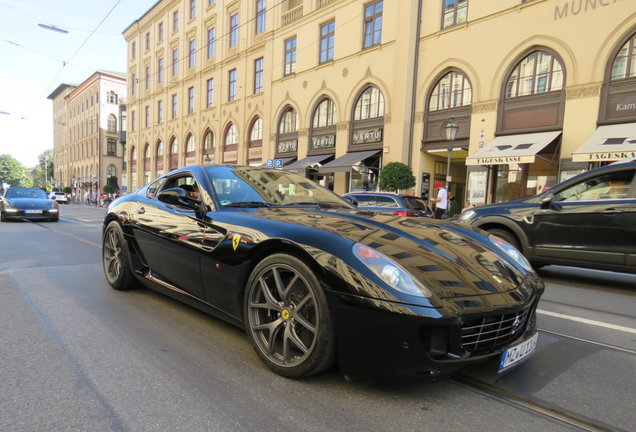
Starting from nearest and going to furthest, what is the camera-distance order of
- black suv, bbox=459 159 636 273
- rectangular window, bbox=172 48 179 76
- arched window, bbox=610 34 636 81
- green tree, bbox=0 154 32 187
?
black suv, bbox=459 159 636 273 → arched window, bbox=610 34 636 81 → rectangular window, bbox=172 48 179 76 → green tree, bbox=0 154 32 187

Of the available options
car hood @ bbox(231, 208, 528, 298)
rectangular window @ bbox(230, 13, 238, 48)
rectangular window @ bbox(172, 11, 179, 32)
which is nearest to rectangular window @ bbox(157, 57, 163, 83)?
rectangular window @ bbox(172, 11, 179, 32)

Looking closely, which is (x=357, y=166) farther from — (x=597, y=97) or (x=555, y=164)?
(x=597, y=97)

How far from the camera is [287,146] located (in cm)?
2508

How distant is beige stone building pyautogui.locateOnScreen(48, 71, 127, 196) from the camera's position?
194ft

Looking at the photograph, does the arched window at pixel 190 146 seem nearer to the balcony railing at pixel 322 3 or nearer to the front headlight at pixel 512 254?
the balcony railing at pixel 322 3

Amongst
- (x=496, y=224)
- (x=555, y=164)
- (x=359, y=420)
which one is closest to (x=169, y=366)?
(x=359, y=420)

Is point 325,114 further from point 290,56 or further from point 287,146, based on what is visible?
point 290,56

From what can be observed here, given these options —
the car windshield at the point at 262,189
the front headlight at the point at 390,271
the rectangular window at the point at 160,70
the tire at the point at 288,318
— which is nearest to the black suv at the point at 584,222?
the car windshield at the point at 262,189

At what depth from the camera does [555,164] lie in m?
13.8

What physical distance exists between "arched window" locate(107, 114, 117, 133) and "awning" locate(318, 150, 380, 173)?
5233 cm

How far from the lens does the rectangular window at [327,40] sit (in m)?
22.0

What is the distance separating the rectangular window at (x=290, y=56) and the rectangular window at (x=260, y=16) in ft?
13.1

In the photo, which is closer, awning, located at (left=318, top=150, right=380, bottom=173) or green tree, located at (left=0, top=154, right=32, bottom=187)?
awning, located at (left=318, top=150, right=380, bottom=173)

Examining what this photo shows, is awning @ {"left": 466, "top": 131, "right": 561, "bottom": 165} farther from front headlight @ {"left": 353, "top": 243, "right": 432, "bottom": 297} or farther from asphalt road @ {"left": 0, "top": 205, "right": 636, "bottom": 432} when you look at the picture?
front headlight @ {"left": 353, "top": 243, "right": 432, "bottom": 297}
